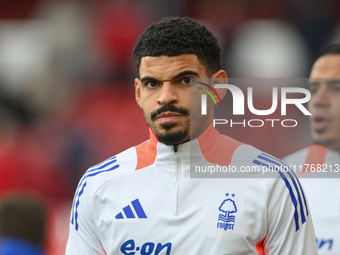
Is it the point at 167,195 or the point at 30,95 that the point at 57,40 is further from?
the point at 167,195

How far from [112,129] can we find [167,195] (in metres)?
4.90

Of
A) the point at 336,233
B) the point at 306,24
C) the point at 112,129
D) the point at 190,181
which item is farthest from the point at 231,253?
the point at 306,24

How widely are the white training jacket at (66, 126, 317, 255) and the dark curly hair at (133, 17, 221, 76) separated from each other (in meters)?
0.37

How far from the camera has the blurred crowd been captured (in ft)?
25.4

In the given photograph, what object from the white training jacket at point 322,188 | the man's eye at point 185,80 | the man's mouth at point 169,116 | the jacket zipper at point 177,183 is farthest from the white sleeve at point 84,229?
the white training jacket at point 322,188

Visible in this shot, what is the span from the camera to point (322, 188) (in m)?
3.75

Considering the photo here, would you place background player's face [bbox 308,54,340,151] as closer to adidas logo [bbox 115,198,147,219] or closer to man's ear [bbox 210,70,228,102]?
man's ear [bbox 210,70,228,102]

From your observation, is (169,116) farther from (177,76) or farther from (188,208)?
(188,208)

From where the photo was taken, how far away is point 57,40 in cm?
834

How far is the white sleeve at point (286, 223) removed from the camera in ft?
9.25

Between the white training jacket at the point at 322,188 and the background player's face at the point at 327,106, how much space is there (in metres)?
0.07

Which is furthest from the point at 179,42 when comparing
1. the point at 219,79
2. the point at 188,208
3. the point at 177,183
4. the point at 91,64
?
the point at 91,64

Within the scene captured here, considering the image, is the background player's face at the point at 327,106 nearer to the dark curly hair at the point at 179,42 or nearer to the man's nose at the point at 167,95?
the dark curly hair at the point at 179,42

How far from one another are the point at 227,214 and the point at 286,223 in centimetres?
26
